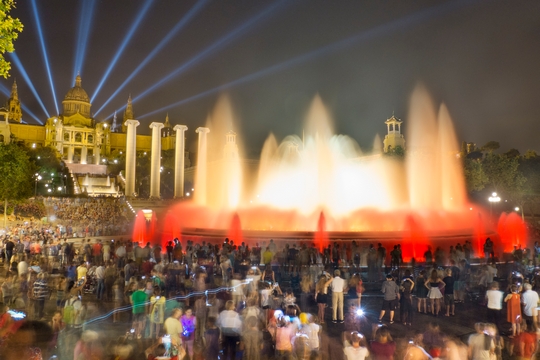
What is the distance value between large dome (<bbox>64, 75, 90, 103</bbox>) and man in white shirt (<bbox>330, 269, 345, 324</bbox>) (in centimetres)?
13426

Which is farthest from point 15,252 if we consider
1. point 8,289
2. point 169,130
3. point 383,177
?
point 169,130

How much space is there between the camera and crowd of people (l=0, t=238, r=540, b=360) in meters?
6.50

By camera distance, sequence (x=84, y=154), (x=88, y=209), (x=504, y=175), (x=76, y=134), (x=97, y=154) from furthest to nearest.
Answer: (x=76, y=134) → (x=97, y=154) → (x=84, y=154) → (x=504, y=175) → (x=88, y=209)

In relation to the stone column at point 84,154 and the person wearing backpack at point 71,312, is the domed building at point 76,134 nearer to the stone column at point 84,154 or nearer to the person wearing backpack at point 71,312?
the stone column at point 84,154

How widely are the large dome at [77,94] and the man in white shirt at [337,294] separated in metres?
134

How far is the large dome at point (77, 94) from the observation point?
127 m

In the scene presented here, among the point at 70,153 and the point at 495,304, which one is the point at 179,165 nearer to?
the point at 70,153

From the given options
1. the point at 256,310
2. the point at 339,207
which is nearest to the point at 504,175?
the point at 339,207

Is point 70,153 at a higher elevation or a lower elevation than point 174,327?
higher

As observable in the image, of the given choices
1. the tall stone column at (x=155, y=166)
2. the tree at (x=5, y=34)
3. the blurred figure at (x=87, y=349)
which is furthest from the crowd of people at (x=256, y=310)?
the tall stone column at (x=155, y=166)

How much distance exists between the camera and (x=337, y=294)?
10.9 meters

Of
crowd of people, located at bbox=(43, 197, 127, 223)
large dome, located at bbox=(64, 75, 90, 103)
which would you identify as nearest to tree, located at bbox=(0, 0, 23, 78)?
crowd of people, located at bbox=(43, 197, 127, 223)

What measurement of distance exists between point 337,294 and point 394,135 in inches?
3964

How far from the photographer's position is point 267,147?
39344 millimetres
